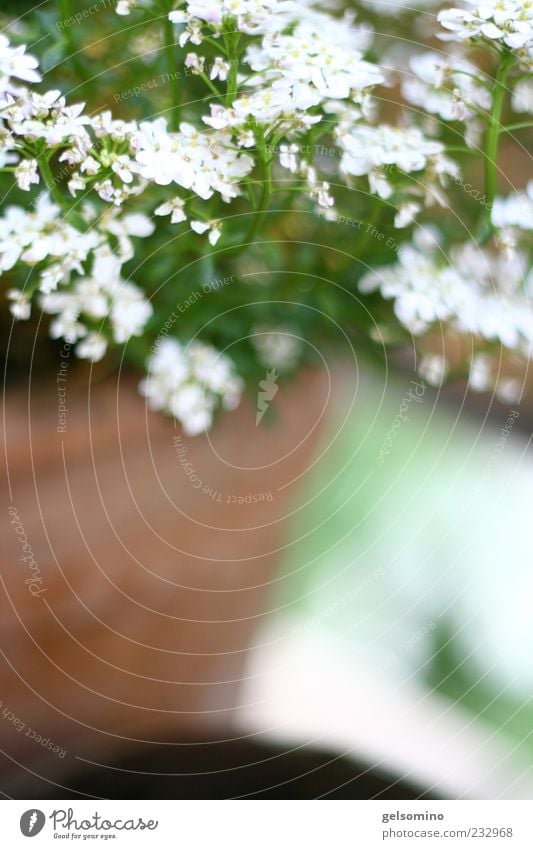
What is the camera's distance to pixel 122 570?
1.42 ft

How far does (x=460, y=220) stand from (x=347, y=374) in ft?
0.51

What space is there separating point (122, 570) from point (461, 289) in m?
0.24

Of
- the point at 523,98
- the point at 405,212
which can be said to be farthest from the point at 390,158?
the point at 523,98

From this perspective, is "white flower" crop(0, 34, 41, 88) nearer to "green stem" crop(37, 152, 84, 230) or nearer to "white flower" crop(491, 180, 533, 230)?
"green stem" crop(37, 152, 84, 230)

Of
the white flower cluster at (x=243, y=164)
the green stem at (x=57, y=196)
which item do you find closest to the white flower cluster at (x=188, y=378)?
the white flower cluster at (x=243, y=164)

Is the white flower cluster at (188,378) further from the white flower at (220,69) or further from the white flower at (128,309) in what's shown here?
the white flower at (220,69)

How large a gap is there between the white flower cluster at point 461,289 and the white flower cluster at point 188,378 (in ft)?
0.27

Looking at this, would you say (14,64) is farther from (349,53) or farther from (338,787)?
(338,787)

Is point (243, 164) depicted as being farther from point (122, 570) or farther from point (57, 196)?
point (122, 570)

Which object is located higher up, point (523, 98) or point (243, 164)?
point (523, 98)

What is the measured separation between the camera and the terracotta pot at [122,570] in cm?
39

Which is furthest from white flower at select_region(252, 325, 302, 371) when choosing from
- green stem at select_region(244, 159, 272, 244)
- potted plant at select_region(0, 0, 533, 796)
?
green stem at select_region(244, 159, 272, 244)

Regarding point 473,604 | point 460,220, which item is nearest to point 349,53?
point 460,220

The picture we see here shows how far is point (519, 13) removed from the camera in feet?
0.79
